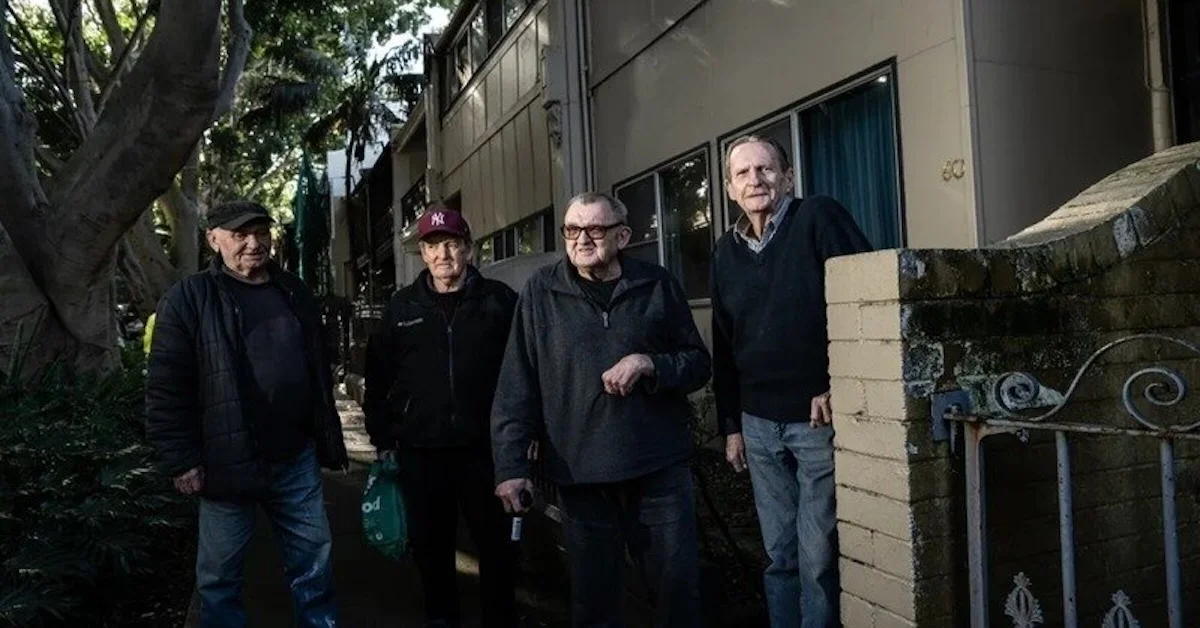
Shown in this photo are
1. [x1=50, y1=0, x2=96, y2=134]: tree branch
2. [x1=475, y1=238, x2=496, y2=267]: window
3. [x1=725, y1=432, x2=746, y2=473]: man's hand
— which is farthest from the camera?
[x1=475, y1=238, x2=496, y2=267]: window

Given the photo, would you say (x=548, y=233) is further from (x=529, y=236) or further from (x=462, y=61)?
(x=462, y=61)

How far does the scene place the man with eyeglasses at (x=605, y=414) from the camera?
295cm

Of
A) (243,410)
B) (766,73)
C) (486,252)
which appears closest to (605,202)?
(243,410)

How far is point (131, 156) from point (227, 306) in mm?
2321

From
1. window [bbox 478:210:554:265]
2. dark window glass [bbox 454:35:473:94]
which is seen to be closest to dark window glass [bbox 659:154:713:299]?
window [bbox 478:210:554:265]

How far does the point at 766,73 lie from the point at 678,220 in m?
1.89

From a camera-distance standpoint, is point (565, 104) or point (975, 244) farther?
point (565, 104)

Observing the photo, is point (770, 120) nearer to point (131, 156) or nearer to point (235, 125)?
point (131, 156)

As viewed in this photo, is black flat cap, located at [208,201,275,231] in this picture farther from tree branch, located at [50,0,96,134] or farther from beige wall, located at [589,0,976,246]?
tree branch, located at [50,0,96,134]

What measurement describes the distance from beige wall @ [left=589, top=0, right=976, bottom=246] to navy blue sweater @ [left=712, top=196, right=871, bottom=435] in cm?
223

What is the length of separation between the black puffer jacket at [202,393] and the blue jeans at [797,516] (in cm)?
185

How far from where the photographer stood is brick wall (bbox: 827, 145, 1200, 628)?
97.4 inches

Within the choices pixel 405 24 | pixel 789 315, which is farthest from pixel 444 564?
pixel 405 24

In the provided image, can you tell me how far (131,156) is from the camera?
509 cm
